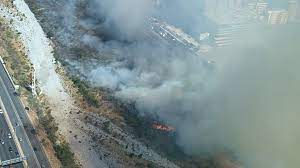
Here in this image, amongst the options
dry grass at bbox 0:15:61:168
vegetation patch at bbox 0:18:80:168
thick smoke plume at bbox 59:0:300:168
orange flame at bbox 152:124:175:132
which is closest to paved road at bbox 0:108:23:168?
dry grass at bbox 0:15:61:168

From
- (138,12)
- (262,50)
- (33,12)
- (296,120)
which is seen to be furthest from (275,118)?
(33,12)

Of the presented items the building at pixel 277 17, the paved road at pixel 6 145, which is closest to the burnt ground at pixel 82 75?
the paved road at pixel 6 145

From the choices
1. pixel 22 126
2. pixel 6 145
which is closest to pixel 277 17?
pixel 22 126

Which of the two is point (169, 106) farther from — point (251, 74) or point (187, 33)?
point (187, 33)

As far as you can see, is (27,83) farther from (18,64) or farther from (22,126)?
(22,126)

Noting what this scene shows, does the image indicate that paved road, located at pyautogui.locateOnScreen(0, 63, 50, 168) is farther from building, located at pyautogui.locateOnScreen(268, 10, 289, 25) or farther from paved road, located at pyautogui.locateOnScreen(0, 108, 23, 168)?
building, located at pyautogui.locateOnScreen(268, 10, 289, 25)

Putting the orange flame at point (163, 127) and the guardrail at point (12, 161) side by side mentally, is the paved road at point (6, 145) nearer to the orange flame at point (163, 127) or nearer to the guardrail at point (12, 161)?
the guardrail at point (12, 161)
